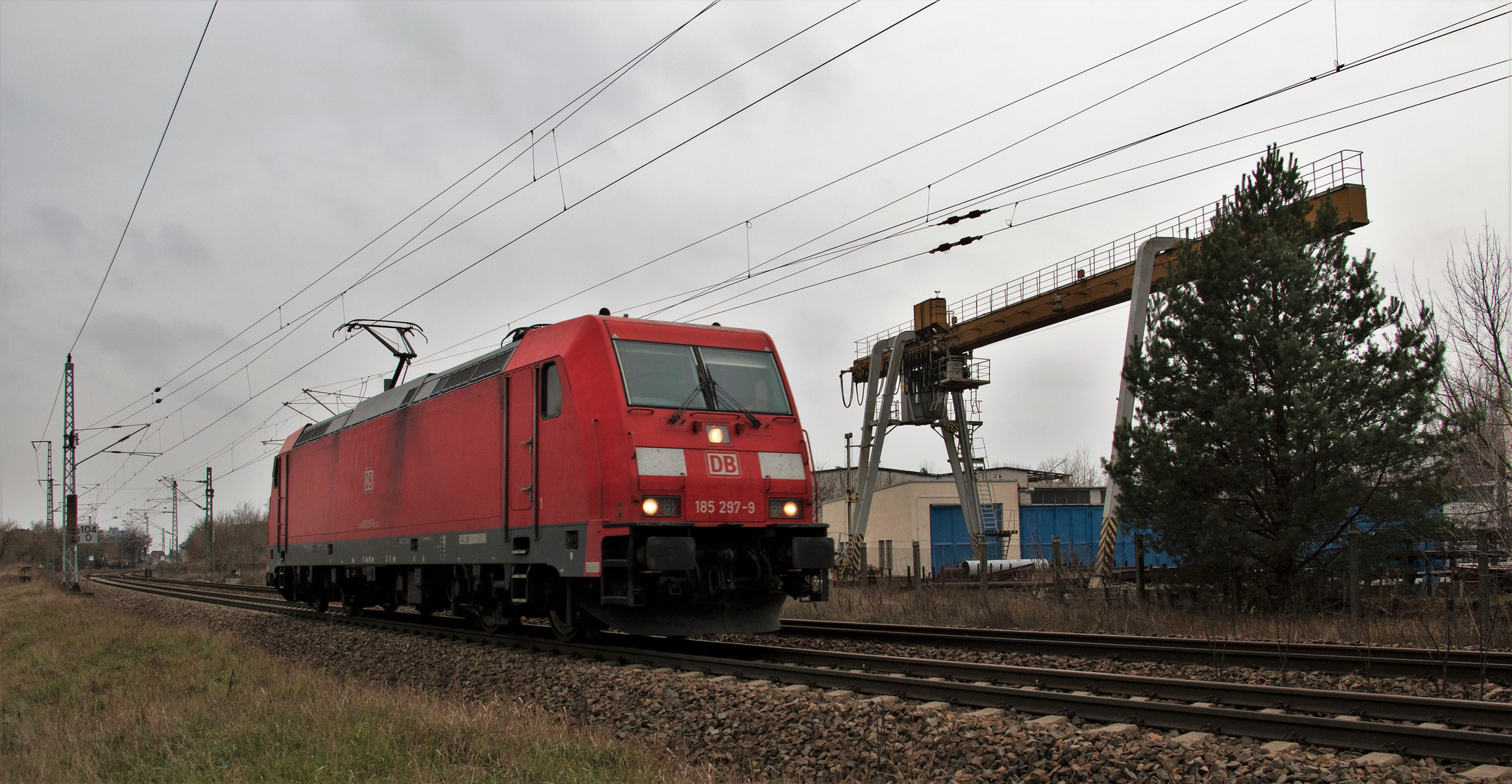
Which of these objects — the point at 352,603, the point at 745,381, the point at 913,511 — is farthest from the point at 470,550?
the point at 913,511

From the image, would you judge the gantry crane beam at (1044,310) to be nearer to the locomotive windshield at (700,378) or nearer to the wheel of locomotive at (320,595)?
the locomotive windshield at (700,378)

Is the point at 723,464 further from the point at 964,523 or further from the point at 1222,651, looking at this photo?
the point at 964,523

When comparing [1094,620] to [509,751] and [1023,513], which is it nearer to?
[509,751]

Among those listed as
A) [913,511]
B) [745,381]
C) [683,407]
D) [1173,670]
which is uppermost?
[745,381]

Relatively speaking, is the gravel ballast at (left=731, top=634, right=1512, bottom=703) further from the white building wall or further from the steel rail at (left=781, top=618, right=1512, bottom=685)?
the white building wall

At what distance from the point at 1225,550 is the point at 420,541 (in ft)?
37.6

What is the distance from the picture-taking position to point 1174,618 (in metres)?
13.7

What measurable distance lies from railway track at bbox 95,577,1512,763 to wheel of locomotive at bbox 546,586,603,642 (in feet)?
2.51

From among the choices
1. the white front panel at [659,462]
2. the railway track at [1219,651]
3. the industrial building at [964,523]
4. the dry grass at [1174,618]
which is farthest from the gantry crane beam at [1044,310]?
the white front panel at [659,462]

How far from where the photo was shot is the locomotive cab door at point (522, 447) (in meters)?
11.3

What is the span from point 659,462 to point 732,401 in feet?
4.52

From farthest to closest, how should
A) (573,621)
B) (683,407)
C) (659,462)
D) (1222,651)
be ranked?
(573,621), (683,407), (659,462), (1222,651)

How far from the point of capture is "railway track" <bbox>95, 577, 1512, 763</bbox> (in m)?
5.69

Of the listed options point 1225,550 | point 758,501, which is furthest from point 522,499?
point 1225,550
